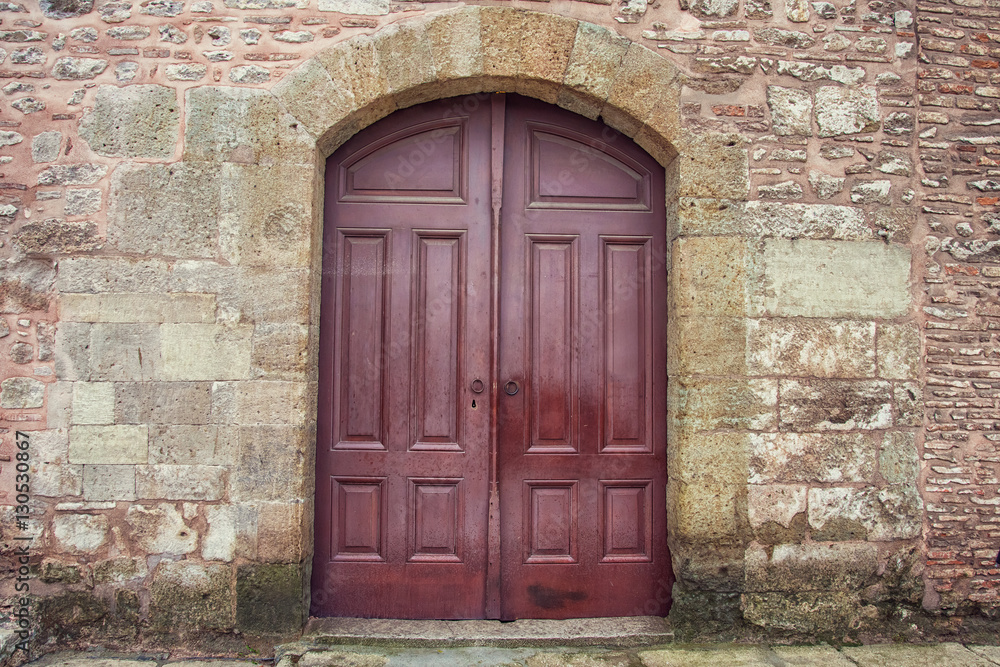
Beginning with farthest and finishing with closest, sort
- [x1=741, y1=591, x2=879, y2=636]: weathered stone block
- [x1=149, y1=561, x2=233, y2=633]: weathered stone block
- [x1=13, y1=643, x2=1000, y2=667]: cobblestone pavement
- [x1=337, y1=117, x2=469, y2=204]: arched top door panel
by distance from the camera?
[x1=337, y1=117, x2=469, y2=204]: arched top door panel → [x1=741, y1=591, x2=879, y2=636]: weathered stone block → [x1=149, y1=561, x2=233, y2=633]: weathered stone block → [x1=13, y1=643, x2=1000, y2=667]: cobblestone pavement

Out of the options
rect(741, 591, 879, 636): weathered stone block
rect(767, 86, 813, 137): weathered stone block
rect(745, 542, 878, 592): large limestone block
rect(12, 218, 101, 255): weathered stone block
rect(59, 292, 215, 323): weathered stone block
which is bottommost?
rect(741, 591, 879, 636): weathered stone block

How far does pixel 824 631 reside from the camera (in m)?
2.87

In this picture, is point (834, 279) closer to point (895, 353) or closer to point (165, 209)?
point (895, 353)

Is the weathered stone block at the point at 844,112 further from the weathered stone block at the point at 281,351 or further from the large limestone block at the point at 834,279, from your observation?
the weathered stone block at the point at 281,351

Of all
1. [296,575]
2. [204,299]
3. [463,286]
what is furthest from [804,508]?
[204,299]

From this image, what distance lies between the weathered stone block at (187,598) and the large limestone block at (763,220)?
8.79ft

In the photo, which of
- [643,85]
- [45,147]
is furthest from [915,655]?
[45,147]

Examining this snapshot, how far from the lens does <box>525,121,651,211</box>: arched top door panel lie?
314 cm

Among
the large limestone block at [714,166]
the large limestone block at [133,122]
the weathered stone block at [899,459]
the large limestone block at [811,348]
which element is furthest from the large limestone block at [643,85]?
the large limestone block at [133,122]

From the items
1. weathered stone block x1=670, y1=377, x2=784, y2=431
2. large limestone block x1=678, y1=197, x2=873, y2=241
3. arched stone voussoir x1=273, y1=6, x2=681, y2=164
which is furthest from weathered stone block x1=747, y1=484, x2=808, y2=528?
arched stone voussoir x1=273, y1=6, x2=681, y2=164

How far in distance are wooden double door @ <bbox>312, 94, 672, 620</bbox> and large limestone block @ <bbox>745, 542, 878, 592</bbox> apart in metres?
0.43

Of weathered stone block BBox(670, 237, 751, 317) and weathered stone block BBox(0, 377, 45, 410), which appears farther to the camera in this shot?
weathered stone block BBox(670, 237, 751, 317)

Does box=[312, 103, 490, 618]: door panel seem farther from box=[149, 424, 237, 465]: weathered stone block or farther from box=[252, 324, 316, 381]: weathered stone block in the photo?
box=[149, 424, 237, 465]: weathered stone block

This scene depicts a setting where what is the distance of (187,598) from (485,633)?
1.34m
